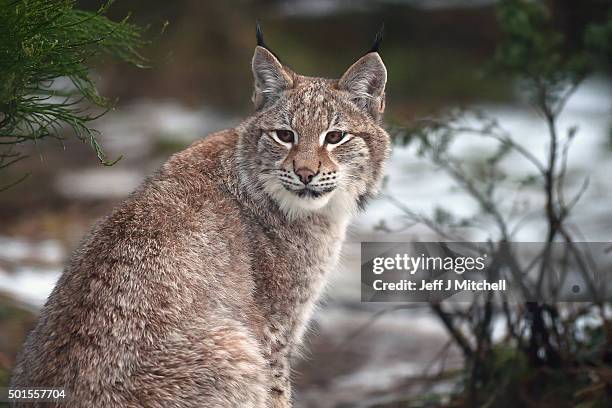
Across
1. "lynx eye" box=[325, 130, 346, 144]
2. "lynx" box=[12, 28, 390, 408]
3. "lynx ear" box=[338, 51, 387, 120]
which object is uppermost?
"lynx ear" box=[338, 51, 387, 120]

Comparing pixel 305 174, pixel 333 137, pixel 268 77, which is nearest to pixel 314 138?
pixel 333 137

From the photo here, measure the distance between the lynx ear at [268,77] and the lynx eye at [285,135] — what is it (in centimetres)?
25

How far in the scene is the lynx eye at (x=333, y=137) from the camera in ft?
15.0

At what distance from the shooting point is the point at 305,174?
4.39 metres

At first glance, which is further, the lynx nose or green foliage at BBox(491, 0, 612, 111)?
green foliage at BBox(491, 0, 612, 111)

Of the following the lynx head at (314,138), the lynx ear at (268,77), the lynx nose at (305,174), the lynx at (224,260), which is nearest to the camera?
the lynx at (224,260)

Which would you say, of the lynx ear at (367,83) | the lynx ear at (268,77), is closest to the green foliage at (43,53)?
the lynx ear at (268,77)

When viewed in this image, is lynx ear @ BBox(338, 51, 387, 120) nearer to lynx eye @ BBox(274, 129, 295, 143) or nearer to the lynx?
the lynx

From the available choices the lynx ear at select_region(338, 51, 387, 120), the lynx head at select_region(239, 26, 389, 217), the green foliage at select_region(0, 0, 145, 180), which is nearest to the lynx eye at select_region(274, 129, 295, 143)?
the lynx head at select_region(239, 26, 389, 217)

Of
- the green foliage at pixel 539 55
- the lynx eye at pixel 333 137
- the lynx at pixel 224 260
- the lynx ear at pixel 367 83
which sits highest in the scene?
the green foliage at pixel 539 55

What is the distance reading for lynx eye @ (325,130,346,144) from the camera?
456cm

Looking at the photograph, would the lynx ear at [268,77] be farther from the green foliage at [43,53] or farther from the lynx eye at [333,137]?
the green foliage at [43,53]

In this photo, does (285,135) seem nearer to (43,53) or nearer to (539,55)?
(43,53)

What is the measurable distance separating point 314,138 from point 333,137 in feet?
0.35
